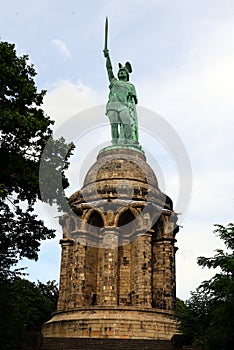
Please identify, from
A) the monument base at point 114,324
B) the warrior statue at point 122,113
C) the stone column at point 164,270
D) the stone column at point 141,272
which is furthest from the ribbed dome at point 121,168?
the monument base at point 114,324

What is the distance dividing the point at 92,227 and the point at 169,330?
6634 millimetres

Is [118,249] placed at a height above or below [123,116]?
below

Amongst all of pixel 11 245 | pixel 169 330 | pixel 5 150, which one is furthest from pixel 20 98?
pixel 169 330

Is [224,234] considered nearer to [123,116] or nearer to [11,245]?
[11,245]

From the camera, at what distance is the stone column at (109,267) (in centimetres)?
2330

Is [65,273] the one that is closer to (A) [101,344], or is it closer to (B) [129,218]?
(B) [129,218]

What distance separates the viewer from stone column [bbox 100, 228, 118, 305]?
23.3 m

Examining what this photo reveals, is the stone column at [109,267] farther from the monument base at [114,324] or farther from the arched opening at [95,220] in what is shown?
the arched opening at [95,220]

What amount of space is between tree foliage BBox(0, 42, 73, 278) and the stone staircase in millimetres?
4315

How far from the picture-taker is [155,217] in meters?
25.9

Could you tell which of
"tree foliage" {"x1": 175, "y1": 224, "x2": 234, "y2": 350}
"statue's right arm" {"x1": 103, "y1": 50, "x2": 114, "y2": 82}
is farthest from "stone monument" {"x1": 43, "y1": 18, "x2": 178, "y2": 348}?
"tree foliage" {"x1": 175, "y1": 224, "x2": 234, "y2": 350}

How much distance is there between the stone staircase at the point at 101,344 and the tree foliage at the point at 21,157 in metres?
4.32

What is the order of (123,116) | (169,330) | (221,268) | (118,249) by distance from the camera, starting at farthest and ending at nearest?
(123,116) < (118,249) < (169,330) < (221,268)

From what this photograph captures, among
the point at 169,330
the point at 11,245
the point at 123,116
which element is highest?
the point at 123,116
